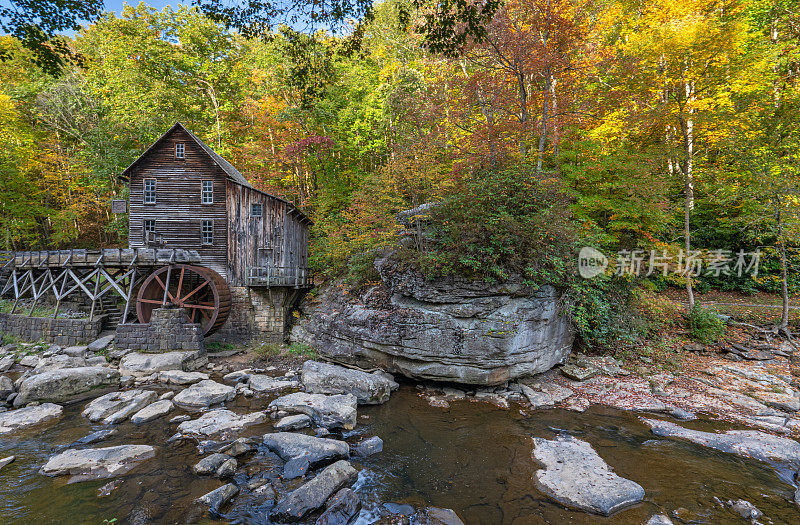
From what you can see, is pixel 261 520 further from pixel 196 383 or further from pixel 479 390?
pixel 196 383

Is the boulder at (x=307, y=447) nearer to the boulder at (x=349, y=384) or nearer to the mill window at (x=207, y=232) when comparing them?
the boulder at (x=349, y=384)

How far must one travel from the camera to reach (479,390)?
8008 millimetres

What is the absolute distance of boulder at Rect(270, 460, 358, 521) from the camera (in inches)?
153

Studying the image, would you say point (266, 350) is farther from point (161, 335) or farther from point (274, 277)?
point (161, 335)

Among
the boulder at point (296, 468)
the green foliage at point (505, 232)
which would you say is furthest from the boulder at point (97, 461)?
the green foliage at point (505, 232)

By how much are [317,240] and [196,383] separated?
32.5 feet

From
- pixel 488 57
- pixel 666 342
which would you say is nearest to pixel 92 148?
pixel 488 57

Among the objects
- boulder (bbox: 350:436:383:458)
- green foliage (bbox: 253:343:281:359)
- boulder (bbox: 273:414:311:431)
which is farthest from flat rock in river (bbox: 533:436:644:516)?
green foliage (bbox: 253:343:281:359)

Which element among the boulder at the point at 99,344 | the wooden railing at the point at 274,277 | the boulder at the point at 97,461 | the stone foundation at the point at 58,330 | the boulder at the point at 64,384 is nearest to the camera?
the boulder at the point at 97,461

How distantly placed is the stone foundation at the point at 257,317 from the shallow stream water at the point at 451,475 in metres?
6.64

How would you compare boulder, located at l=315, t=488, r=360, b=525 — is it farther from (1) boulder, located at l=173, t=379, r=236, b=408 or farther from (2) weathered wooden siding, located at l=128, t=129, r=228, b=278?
(2) weathered wooden siding, located at l=128, t=129, r=228, b=278

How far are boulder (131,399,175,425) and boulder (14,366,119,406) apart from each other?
2.53 metres

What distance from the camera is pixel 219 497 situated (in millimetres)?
4137

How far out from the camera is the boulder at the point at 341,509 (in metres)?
3.82
